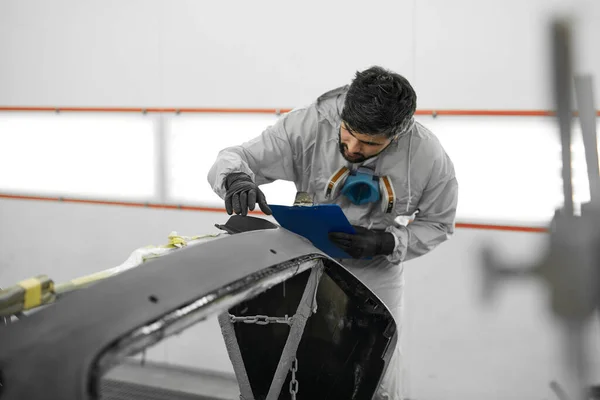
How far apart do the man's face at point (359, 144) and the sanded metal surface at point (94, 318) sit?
90 cm

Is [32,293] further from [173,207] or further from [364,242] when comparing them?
[173,207]

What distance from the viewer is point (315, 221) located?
1756mm

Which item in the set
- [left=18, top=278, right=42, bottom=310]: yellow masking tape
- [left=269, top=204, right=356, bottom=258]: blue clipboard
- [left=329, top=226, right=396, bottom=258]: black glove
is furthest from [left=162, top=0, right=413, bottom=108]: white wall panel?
[left=18, top=278, right=42, bottom=310]: yellow masking tape

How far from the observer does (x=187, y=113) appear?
3.34m

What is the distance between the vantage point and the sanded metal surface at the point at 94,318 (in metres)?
0.81

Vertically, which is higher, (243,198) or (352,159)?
(352,159)

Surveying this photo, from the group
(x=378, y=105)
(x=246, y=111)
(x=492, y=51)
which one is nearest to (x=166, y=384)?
(x=246, y=111)

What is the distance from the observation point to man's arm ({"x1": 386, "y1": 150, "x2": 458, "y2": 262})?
7.23 ft

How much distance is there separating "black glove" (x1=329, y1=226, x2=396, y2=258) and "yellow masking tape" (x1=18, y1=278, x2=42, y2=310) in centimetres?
106

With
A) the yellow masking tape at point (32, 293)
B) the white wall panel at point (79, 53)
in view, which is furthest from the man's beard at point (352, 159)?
the white wall panel at point (79, 53)

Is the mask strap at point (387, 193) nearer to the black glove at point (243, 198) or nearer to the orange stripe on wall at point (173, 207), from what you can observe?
the black glove at point (243, 198)

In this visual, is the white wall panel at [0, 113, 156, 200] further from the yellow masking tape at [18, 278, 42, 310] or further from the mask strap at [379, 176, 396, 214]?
the yellow masking tape at [18, 278, 42, 310]

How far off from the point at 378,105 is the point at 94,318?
1.24 m

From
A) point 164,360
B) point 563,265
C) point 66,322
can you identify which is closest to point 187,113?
point 164,360
